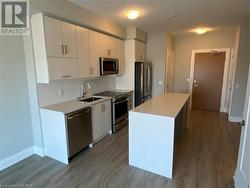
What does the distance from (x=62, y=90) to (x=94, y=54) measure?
1.02m

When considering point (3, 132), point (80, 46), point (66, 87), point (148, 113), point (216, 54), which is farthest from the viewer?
point (216, 54)

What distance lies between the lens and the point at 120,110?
12.8 feet

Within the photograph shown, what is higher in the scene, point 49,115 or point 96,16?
point 96,16

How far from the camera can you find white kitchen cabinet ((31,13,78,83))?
2.39m

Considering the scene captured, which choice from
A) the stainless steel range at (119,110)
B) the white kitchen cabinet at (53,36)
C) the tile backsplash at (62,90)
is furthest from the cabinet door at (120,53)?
the white kitchen cabinet at (53,36)

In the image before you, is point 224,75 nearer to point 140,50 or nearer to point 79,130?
point 140,50

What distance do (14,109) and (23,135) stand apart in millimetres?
489

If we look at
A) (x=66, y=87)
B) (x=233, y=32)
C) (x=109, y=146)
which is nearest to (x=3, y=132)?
(x=66, y=87)

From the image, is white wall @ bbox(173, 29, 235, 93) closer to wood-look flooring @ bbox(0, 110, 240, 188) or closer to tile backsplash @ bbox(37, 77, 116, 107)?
wood-look flooring @ bbox(0, 110, 240, 188)

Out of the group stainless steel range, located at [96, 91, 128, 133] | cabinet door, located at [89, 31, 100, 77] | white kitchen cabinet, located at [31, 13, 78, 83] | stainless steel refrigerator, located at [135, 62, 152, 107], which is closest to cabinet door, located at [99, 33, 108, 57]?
cabinet door, located at [89, 31, 100, 77]

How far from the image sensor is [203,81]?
5.55 m

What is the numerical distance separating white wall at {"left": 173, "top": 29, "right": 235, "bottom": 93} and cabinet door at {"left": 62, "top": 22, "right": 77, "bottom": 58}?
412 cm

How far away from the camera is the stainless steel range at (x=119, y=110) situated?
3682 millimetres

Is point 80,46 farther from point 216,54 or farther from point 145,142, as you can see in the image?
point 216,54
